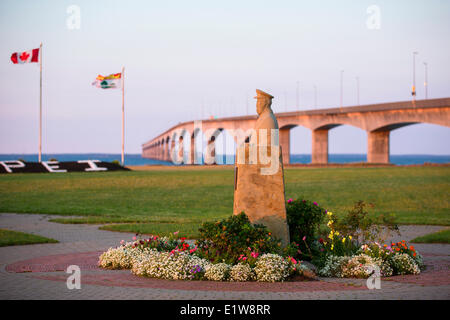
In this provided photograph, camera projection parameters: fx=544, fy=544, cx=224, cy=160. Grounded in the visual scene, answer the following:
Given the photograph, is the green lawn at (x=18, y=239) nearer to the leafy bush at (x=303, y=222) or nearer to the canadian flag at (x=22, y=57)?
the leafy bush at (x=303, y=222)

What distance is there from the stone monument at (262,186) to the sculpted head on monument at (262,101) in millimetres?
866

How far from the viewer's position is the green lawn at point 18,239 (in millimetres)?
15130

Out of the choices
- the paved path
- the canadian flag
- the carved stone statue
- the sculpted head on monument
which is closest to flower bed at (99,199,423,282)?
the paved path

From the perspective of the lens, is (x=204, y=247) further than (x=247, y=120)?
No

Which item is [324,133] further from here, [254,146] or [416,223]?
[254,146]

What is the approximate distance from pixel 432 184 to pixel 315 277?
30089mm

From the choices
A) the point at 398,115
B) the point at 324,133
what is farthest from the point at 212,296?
the point at 324,133

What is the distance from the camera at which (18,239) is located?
15.7 meters

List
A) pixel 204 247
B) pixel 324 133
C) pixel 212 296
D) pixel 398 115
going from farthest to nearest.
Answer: pixel 324 133, pixel 398 115, pixel 204 247, pixel 212 296

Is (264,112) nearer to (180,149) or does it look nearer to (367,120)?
(367,120)

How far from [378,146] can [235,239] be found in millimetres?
68579

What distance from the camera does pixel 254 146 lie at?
37.8 ft

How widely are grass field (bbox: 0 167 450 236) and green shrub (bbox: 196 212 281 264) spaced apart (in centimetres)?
742
